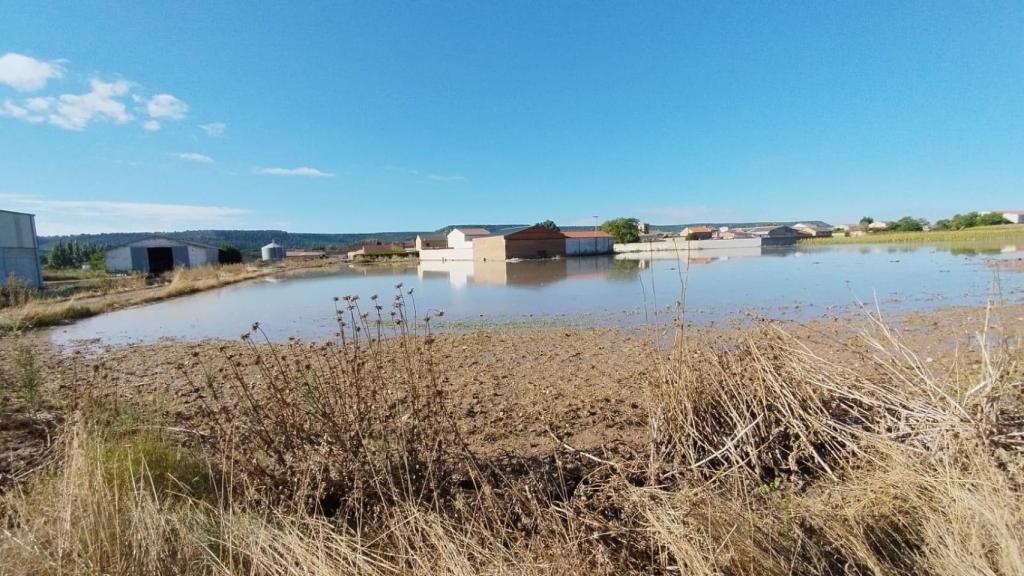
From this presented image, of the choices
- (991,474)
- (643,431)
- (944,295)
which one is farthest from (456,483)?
(944,295)

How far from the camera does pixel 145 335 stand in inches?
466

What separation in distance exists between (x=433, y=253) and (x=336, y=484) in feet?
196

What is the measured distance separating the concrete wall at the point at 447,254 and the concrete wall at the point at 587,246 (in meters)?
12.9

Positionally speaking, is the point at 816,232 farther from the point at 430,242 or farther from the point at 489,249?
the point at 489,249

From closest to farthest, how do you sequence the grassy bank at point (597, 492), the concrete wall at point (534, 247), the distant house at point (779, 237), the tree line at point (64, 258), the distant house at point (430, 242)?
the grassy bank at point (597, 492) → the concrete wall at point (534, 247) → the tree line at point (64, 258) → the distant house at point (779, 237) → the distant house at point (430, 242)

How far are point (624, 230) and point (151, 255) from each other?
62.1 m

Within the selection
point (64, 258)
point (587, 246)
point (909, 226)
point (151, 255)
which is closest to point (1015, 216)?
point (909, 226)

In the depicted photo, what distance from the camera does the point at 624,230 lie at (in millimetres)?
73688

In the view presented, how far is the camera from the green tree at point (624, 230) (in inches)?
2864

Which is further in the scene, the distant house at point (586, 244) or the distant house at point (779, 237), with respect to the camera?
the distant house at point (779, 237)

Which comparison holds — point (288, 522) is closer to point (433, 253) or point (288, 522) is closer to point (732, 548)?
point (732, 548)

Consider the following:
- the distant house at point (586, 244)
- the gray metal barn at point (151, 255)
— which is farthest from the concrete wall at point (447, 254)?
the gray metal barn at point (151, 255)

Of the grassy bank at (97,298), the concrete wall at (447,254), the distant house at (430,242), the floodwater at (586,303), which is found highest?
the distant house at (430,242)

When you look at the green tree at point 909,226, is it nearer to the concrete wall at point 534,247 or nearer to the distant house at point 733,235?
the distant house at point 733,235
